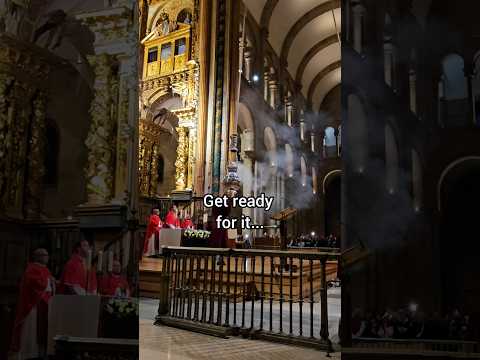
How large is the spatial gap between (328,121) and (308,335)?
5.63 feet

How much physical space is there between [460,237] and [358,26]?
3.34 feet

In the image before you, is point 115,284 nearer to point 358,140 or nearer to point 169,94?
point 358,140

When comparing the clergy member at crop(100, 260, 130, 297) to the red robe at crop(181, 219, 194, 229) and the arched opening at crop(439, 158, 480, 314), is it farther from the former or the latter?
the red robe at crop(181, 219, 194, 229)

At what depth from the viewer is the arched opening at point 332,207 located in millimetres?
3086

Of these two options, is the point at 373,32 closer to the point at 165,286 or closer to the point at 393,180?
the point at 393,180

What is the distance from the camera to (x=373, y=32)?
1.86m

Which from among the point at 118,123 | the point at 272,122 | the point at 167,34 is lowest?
the point at 118,123

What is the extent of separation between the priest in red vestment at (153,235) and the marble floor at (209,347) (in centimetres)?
263

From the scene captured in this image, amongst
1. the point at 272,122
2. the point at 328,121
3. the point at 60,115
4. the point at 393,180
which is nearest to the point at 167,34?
the point at 272,122

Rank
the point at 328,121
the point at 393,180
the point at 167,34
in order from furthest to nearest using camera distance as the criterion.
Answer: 1. the point at 167,34
2. the point at 328,121
3. the point at 393,180

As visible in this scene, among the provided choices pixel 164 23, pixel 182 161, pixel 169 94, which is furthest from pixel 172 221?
pixel 164 23

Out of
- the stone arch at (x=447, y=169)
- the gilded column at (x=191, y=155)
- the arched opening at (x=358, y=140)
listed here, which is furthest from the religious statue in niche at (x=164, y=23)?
the stone arch at (x=447, y=169)

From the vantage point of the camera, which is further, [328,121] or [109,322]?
[328,121]

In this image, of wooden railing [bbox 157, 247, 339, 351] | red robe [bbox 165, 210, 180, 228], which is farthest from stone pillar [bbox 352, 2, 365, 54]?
red robe [bbox 165, 210, 180, 228]
